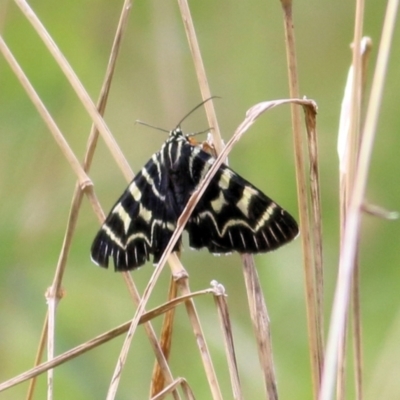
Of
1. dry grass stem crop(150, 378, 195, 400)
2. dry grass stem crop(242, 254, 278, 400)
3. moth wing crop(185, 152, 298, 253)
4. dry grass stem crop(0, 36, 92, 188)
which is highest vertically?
dry grass stem crop(0, 36, 92, 188)

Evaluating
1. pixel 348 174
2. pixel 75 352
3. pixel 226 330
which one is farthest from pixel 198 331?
pixel 348 174

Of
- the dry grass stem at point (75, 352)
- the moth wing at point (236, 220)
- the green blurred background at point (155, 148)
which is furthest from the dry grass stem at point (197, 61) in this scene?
the green blurred background at point (155, 148)

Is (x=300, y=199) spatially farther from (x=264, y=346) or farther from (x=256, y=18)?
(x=256, y=18)

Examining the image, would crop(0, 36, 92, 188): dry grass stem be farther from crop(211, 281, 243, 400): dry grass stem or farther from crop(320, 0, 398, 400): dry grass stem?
crop(320, 0, 398, 400): dry grass stem

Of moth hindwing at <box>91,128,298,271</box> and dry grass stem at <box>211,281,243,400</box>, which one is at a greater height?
moth hindwing at <box>91,128,298,271</box>

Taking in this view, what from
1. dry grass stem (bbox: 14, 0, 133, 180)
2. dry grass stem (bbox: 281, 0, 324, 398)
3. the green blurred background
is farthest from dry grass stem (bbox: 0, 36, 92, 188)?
the green blurred background

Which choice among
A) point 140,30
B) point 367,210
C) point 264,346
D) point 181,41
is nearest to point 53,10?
point 140,30
